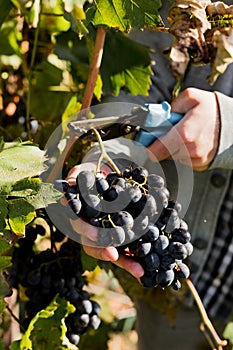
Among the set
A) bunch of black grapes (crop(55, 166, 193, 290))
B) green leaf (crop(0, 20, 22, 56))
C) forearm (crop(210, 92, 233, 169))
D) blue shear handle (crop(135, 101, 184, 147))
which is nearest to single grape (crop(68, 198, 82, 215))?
bunch of black grapes (crop(55, 166, 193, 290))

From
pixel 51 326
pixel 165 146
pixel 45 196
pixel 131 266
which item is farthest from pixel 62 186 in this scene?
pixel 51 326

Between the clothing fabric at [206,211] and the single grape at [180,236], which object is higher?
the single grape at [180,236]

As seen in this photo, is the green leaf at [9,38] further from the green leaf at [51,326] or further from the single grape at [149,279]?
the single grape at [149,279]

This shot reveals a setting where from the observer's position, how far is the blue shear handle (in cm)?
102

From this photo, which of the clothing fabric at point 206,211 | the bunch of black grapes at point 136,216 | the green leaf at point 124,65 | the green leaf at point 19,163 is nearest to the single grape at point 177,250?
the bunch of black grapes at point 136,216

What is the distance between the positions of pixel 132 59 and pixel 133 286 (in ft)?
1.75

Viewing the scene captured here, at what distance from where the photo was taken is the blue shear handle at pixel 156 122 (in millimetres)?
1017

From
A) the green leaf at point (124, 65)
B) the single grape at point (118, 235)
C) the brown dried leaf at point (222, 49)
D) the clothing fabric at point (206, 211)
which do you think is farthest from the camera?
the clothing fabric at point (206, 211)

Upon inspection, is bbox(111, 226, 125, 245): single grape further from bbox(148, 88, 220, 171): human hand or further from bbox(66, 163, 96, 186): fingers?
bbox(148, 88, 220, 171): human hand

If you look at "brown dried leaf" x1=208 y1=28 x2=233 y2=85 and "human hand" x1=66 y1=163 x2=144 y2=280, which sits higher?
"brown dried leaf" x1=208 y1=28 x2=233 y2=85

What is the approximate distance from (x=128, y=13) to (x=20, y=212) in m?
0.36

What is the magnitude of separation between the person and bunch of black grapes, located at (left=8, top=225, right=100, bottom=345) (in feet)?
0.72

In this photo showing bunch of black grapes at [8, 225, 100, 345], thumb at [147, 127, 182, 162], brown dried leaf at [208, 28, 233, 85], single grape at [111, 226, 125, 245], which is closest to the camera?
single grape at [111, 226, 125, 245]

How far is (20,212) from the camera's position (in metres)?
0.88
